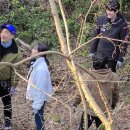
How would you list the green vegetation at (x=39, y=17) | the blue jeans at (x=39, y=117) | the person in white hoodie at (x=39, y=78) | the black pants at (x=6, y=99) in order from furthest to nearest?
the green vegetation at (x=39, y=17), the black pants at (x=6, y=99), the blue jeans at (x=39, y=117), the person in white hoodie at (x=39, y=78)

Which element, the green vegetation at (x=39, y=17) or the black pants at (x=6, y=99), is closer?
the black pants at (x=6, y=99)

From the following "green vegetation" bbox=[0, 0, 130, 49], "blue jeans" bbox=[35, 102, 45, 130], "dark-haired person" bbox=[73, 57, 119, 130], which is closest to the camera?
"dark-haired person" bbox=[73, 57, 119, 130]

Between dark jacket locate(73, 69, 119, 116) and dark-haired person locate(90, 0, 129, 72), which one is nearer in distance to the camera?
dark jacket locate(73, 69, 119, 116)

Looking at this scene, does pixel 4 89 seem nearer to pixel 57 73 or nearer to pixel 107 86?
pixel 107 86

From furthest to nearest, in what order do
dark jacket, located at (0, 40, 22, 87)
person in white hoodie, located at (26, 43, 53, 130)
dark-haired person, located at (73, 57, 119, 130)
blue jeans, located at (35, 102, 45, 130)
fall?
dark jacket, located at (0, 40, 22, 87) < blue jeans, located at (35, 102, 45, 130) < person in white hoodie, located at (26, 43, 53, 130) < dark-haired person, located at (73, 57, 119, 130)

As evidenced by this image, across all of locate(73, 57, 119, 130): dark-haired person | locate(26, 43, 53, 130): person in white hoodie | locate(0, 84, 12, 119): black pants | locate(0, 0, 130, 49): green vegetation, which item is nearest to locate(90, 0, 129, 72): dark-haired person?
locate(73, 57, 119, 130): dark-haired person

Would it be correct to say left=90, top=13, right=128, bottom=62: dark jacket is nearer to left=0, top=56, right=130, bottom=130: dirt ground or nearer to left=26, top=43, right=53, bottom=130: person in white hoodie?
left=0, top=56, right=130, bottom=130: dirt ground

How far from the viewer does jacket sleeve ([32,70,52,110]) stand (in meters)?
5.27

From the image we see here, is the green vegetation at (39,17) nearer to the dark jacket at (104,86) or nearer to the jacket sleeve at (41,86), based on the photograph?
the jacket sleeve at (41,86)

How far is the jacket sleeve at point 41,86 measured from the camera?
17.3 ft

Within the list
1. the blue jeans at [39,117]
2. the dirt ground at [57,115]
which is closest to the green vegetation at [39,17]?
the dirt ground at [57,115]

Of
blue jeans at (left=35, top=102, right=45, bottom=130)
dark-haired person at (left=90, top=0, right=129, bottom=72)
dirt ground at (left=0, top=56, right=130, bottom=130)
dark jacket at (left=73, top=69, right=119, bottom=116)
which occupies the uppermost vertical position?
dark-haired person at (left=90, top=0, right=129, bottom=72)

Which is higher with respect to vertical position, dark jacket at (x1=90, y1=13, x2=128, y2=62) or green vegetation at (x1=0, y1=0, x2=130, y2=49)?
green vegetation at (x1=0, y1=0, x2=130, y2=49)

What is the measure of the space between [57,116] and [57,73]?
176 cm
